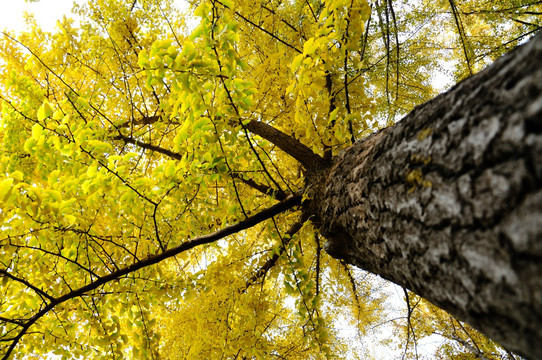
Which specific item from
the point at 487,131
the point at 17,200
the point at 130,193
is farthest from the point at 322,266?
the point at 487,131

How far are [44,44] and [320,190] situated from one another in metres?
4.37

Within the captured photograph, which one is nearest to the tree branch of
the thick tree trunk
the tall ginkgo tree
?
the tall ginkgo tree

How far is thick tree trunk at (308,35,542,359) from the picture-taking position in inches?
15.6

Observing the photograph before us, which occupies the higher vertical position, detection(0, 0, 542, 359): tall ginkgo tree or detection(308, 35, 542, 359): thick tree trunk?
detection(0, 0, 542, 359): tall ginkgo tree

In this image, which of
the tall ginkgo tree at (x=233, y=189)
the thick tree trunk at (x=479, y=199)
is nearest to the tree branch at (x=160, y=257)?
the tall ginkgo tree at (x=233, y=189)

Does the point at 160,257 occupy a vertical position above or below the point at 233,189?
below

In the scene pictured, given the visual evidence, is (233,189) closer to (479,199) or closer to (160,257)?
(160,257)

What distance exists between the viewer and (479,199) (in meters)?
0.48

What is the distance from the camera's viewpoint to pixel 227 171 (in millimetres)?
1521

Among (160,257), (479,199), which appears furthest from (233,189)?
(479,199)

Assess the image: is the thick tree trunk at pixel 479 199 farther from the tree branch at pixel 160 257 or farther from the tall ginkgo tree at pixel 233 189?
the tree branch at pixel 160 257

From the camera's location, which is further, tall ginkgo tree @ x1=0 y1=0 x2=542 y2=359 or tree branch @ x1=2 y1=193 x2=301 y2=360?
tree branch @ x1=2 y1=193 x2=301 y2=360

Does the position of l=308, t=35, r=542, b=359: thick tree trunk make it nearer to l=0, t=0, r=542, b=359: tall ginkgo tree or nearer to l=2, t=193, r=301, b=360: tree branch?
l=0, t=0, r=542, b=359: tall ginkgo tree

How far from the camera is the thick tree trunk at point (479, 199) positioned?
0.40 m
